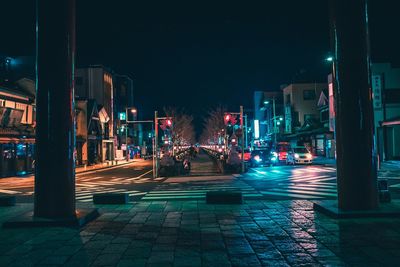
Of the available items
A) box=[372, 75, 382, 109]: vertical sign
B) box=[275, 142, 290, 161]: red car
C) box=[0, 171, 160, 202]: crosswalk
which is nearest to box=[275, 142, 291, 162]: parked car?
box=[275, 142, 290, 161]: red car

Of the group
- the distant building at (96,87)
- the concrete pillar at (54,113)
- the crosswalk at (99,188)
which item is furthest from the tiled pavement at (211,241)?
the distant building at (96,87)

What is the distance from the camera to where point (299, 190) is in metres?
16.2

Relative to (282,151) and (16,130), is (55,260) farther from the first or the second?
(282,151)

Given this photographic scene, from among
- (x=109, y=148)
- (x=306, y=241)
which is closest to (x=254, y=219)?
(x=306, y=241)

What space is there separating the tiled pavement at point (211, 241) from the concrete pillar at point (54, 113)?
875 millimetres

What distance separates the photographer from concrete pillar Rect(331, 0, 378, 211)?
9250 millimetres

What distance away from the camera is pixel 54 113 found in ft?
29.5

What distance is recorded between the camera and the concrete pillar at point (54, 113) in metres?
8.90

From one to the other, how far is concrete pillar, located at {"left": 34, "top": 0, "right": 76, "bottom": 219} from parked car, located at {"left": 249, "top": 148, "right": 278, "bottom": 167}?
2797 cm

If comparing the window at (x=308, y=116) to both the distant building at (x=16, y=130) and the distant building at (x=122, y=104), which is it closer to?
the distant building at (x=122, y=104)

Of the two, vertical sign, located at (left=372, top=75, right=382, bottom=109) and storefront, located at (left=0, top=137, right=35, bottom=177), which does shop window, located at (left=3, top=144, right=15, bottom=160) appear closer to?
storefront, located at (left=0, top=137, right=35, bottom=177)

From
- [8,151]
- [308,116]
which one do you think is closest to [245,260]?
[8,151]

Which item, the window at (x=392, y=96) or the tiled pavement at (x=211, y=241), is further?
A: the window at (x=392, y=96)

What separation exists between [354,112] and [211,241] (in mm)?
5096
